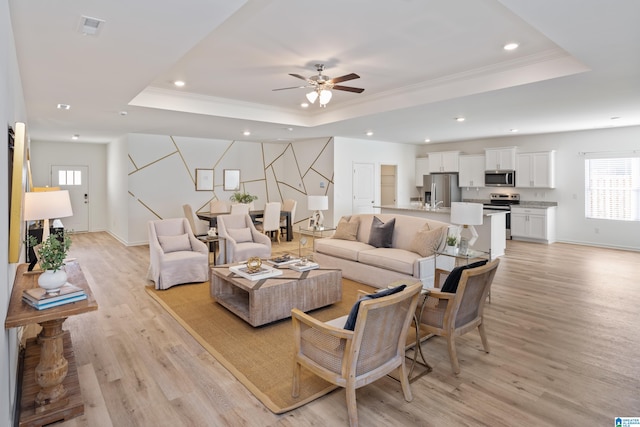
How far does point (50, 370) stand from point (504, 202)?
32.0ft

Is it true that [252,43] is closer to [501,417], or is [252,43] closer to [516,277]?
[501,417]

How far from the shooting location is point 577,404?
2.43 meters

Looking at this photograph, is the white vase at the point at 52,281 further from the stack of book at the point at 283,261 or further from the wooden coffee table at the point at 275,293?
the stack of book at the point at 283,261

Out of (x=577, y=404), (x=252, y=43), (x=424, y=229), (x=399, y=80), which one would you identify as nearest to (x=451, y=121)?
(x=399, y=80)

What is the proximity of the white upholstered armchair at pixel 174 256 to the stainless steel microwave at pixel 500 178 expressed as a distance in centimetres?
754

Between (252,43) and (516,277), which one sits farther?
(516,277)

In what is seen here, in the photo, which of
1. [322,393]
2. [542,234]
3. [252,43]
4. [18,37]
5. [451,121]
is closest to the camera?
[322,393]

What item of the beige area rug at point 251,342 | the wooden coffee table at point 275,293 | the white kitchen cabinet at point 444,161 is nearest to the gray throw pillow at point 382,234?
the beige area rug at point 251,342

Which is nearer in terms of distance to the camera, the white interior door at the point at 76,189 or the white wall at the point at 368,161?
the white wall at the point at 368,161

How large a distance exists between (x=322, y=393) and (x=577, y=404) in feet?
5.59

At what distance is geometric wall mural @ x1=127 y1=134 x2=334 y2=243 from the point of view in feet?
27.7

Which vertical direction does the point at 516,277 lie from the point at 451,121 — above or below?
below

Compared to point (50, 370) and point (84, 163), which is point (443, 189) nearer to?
point (50, 370)

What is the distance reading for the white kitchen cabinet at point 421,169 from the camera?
11.2 metres
